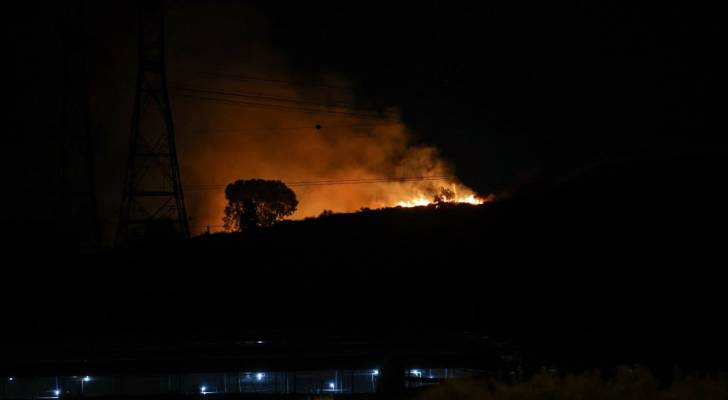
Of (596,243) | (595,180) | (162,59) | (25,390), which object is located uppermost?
(162,59)

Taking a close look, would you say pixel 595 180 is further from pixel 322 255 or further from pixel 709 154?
pixel 322 255

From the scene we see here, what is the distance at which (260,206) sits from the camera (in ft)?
261

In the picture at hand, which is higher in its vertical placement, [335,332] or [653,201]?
[653,201]

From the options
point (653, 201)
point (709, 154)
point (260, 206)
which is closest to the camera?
point (653, 201)

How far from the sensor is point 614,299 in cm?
3562

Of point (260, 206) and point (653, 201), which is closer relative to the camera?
point (653, 201)

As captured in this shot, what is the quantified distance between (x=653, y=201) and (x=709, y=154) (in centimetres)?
1032

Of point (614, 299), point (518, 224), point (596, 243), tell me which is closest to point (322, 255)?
point (518, 224)

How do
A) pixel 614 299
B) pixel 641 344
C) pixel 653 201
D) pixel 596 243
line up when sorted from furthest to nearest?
1. pixel 653 201
2. pixel 596 243
3. pixel 614 299
4. pixel 641 344

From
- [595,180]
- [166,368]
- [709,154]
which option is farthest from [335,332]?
[709,154]

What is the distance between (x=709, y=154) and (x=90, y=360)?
150 ft

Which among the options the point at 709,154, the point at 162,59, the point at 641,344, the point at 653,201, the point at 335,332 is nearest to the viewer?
the point at 641,344

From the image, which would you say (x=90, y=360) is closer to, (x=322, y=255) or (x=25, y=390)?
(x=25, y=390)

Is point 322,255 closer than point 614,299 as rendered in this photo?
No
